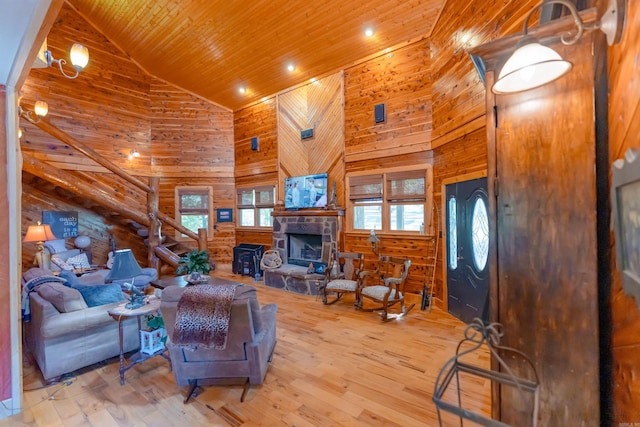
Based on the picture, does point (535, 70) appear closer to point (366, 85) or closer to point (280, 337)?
point (280, 337)

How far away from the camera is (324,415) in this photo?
2.22 meters

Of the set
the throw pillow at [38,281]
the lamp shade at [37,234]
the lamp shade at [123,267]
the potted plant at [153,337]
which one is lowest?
the potted plant at [153,337]

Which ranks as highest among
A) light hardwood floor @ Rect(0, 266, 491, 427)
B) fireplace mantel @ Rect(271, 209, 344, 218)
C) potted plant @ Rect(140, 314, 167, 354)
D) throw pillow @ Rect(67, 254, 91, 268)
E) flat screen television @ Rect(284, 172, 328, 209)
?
flat screen television @ Rect(284, 172, 328, 209)

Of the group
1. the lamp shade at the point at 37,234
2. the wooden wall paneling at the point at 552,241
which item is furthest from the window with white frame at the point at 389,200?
the lamp shade at the point at 37,234

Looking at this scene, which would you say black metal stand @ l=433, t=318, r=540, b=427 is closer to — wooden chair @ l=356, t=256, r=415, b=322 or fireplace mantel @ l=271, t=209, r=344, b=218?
wooden chair @ l=356, t=256, r=415, b=322

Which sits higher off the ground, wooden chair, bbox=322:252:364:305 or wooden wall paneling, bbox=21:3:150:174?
wooden wall paneling, bbox=21:3:150:174

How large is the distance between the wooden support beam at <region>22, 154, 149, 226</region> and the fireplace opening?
11.8 ft

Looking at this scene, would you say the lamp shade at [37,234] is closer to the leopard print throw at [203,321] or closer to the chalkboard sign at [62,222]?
the chalkboard sign at [62,222]

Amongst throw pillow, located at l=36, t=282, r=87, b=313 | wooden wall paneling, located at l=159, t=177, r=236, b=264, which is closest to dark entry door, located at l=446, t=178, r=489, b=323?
throw pillow, located at l=36, t=282, r=87, b=313

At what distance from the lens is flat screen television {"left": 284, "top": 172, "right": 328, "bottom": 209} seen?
20.9 ft

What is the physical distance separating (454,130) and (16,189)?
4997 mm

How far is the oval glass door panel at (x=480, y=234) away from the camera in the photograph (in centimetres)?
362

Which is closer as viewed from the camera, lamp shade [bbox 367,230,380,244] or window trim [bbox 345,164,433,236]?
window trim [bbox 345,164,433,236]

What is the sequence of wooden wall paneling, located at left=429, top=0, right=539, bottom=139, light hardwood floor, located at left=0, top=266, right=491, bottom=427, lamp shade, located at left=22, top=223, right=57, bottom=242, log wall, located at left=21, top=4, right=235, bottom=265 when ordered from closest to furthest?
light hardwood floor, located at left=0, top=266, right=491, bottom=427, wooden wall paneling, located at left=429, top=0, right=539, bottom=139, lamp shade, located at left=22, top=223, right=57, bottom=242, log wall, located at left=21, top=4, right=235, bottom=265
